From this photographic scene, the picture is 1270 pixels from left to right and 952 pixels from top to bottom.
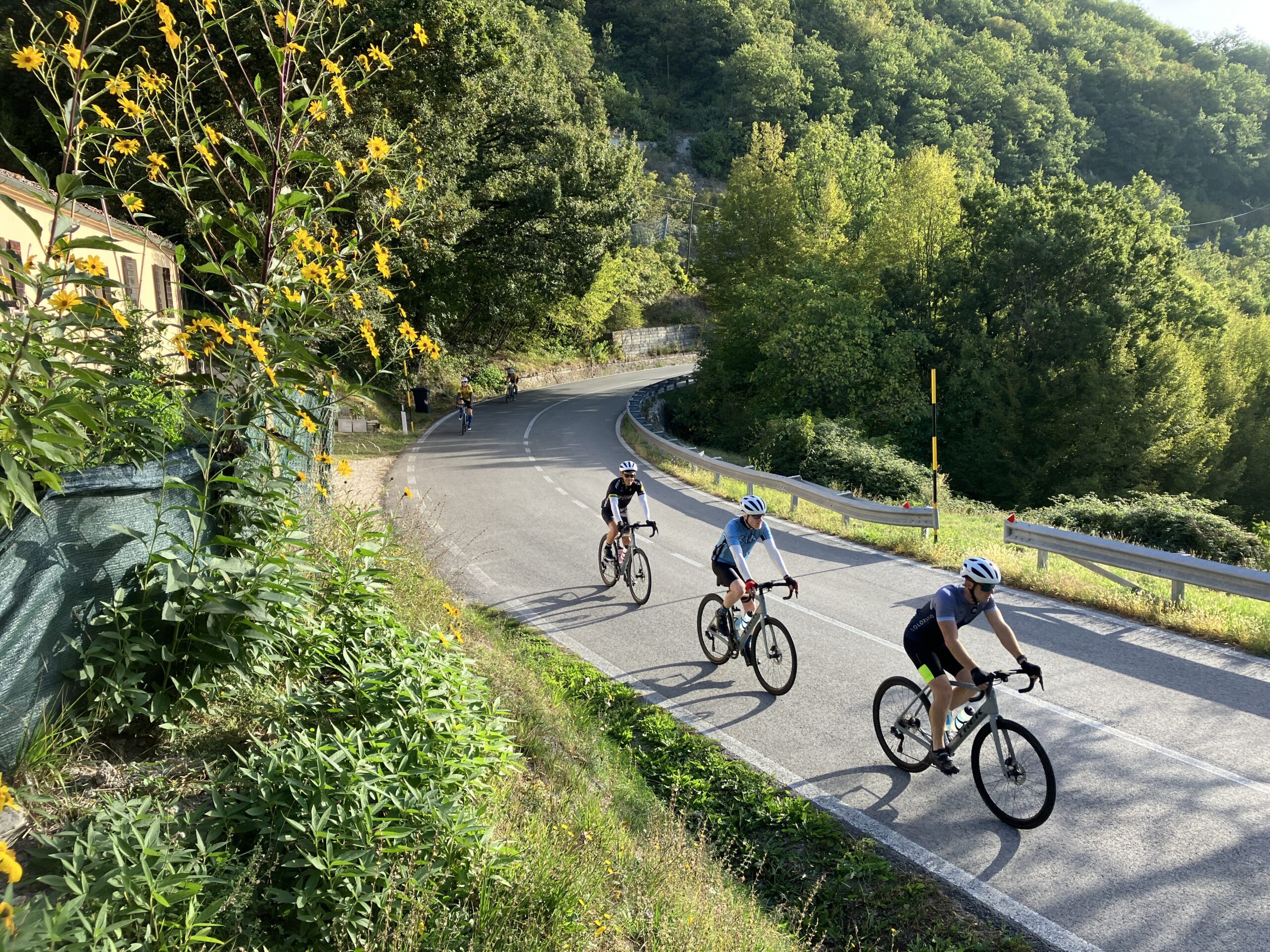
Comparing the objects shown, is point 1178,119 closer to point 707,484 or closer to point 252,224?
point 707,484

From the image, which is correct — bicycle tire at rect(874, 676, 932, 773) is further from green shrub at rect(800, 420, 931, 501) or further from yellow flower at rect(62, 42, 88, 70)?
green shrub at rect(800, 420, 931, 501)

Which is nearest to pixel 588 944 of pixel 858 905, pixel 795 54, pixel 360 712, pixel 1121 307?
pixel 360 712

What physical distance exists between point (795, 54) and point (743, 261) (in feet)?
239

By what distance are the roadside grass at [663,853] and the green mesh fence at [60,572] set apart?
2244 mm

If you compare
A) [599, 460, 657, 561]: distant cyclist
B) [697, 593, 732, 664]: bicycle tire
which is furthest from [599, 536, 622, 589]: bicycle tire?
[697, 593, 732, 664]: bicycle tire

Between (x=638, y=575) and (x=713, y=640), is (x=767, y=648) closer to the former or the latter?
(x=713, y=640)

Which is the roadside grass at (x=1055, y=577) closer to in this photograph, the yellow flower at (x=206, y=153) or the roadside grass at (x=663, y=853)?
the roadside grass at (x=663, y=853)

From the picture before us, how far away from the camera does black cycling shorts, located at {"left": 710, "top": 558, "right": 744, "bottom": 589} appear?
8719mm

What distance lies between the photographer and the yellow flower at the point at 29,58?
3186 mm

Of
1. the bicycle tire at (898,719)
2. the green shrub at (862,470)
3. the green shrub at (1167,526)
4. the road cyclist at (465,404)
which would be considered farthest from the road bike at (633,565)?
the road cyclist at (465,404)

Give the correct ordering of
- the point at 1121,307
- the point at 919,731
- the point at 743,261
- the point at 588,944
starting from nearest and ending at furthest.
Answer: the point at 588,944 → the point at 919,731 → the point at 1121,307 → the point at 743,261

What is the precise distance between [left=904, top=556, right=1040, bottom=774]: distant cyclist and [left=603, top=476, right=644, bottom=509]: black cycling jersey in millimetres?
5230

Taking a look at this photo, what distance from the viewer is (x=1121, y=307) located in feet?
103

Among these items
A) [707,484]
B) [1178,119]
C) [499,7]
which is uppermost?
[1178,119]
